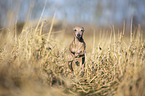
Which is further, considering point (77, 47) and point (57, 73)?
point (77, 47)

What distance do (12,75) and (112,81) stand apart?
1.20 m

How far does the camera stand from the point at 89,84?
82.9 inches

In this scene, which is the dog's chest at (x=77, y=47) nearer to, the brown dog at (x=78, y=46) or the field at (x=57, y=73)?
the brown dog at (x=78, y=46)

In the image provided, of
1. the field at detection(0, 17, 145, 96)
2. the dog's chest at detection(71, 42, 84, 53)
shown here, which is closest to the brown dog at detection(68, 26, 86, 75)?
the dog's chest at detection(71, 42, 84, 53)

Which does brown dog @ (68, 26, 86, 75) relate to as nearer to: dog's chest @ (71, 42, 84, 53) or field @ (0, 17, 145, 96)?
dog's chest @ (71, 42, 84, 53)

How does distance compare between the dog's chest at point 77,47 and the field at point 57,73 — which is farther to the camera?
the dog's chest at point 77,47

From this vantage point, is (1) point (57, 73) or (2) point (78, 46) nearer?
(1) point (57, 73)

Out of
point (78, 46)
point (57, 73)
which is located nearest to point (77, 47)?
point (78, 46)

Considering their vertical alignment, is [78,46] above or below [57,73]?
above

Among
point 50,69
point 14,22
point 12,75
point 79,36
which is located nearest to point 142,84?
point 50,69

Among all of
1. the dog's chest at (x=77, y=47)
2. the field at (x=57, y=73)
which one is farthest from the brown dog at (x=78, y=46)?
the field at (x=57, y=73)

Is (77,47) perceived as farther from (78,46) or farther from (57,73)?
(57,73)

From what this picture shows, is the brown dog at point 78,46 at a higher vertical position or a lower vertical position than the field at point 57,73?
higher

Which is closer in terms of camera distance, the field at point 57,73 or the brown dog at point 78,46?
the field at point 57,73
